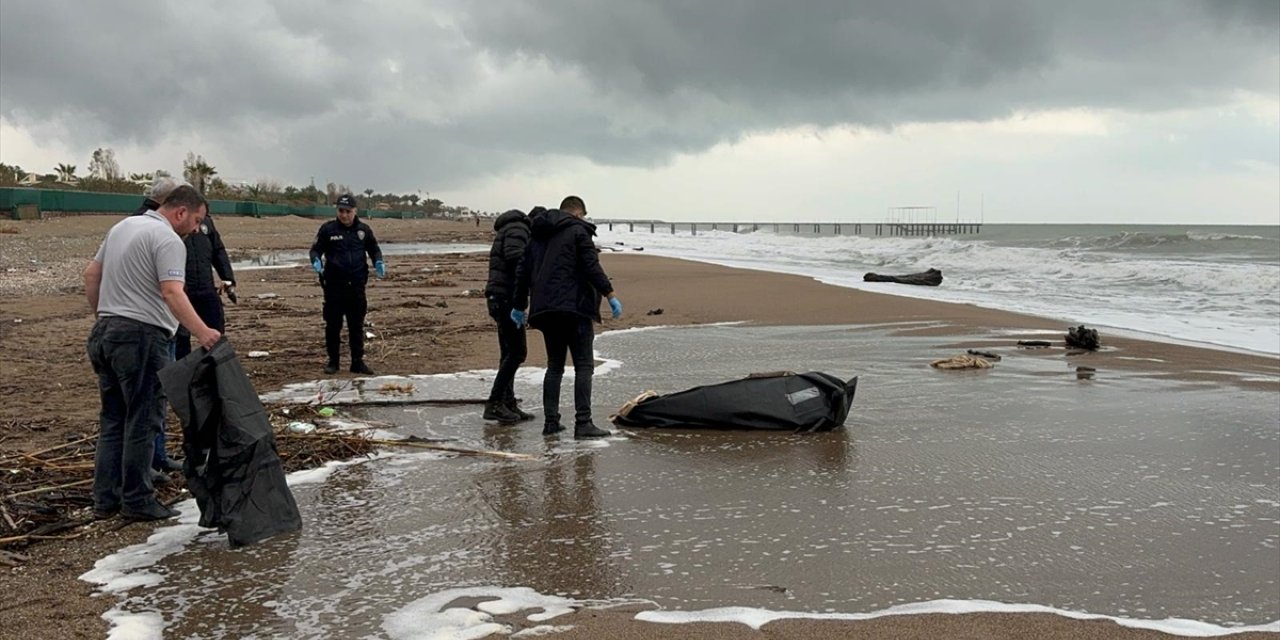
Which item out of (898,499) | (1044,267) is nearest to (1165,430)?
(898,499)

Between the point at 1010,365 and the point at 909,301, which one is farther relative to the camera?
the point at 909,301

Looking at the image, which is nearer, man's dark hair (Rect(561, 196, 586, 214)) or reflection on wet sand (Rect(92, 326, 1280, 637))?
reflection on wet sand (Rect(92, 326, 1280, 637))

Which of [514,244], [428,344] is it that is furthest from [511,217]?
[428,344]

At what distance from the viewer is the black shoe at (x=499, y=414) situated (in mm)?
6770

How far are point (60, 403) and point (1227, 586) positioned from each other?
7697 mm

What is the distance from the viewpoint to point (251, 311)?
45.5 feet

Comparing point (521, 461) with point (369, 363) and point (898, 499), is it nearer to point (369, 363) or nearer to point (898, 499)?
point (898, 499)

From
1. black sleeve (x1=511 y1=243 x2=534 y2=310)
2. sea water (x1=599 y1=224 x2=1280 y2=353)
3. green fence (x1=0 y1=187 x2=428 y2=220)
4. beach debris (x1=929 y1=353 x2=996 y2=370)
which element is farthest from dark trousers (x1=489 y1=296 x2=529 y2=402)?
green fence (x1=0 y1=187 x2=428 y2=220)

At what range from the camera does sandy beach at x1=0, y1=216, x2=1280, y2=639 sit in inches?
128

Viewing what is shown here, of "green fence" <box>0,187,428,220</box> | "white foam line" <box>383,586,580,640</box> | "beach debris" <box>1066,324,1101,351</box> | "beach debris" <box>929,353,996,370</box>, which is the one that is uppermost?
"green fence" <box>0,187,428,220</box>

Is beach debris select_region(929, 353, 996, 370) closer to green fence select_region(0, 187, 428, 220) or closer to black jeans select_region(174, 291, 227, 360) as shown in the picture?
black jeans select_region(174, 291, 227, 360)

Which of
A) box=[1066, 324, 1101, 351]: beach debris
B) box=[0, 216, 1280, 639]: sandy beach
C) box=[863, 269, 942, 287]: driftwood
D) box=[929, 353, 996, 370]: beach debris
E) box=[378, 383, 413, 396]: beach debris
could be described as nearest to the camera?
box=[0, 216, 1280, 639]: sandy beach

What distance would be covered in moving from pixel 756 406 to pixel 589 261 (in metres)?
1.57

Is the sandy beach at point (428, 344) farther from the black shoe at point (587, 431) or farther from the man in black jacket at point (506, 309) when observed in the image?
the black shoe at point (587, 431)
